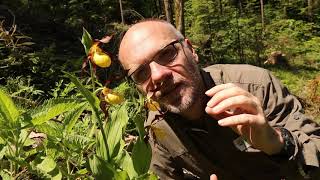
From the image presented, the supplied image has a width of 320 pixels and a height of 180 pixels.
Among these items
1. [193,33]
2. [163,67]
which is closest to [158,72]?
[163,67]

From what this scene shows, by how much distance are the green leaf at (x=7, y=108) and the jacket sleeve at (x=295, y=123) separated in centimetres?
72

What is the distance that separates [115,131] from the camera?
1051 mm

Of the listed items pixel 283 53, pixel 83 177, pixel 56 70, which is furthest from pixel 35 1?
pixel 83 177

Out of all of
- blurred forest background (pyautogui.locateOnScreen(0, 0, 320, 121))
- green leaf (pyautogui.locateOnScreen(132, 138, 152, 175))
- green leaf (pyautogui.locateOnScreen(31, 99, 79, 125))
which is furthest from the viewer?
blurred forest background (pyautogui.locateOnScreen(0, 0, 320, 121))

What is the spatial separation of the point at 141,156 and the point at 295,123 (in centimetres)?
59

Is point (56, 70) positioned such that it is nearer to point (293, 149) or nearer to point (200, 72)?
point (200, 72)

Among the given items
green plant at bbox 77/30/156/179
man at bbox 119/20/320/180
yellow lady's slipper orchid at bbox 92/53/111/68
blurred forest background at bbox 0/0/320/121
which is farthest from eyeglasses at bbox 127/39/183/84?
blurred forest background at bbox 0/0/320/121

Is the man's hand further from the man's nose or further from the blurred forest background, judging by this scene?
the blurred forest background

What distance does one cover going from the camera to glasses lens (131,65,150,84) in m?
1.37

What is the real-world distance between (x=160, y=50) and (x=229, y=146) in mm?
470

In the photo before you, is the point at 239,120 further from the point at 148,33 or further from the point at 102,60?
the point at 148,33

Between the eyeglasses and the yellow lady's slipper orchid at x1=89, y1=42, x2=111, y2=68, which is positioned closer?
the yellow lady's slipper orchid at x1=89, y1=42, x2=111, y2=68

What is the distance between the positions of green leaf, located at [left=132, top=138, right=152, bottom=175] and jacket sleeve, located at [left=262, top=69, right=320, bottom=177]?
41 cm

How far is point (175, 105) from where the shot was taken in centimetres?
141
